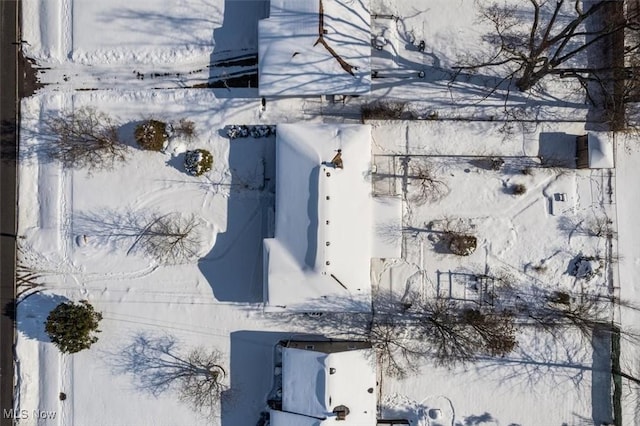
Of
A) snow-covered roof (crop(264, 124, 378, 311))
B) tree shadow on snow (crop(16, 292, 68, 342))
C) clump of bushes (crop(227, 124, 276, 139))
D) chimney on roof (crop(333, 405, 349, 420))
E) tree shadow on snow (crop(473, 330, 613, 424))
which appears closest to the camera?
chimney on roof (crop(333, 405, 349, 420))

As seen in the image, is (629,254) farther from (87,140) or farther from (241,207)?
(87,140)

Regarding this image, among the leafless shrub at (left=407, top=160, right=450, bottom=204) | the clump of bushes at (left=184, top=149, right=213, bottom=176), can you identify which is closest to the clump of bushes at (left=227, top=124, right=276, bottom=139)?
the clump of bushes at (left=184, top=149, right=213, bottom=176)

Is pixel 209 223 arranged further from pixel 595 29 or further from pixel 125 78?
pixel 595 29

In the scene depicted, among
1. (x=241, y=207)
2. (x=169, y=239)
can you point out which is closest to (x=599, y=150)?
(x=241, y=207)

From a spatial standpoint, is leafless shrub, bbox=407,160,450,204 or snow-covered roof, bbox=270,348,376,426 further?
leafless shrub, bbox=407,160,450,204

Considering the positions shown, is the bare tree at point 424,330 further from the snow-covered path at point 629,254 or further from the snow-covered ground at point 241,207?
the snow-covered path at point 629,254

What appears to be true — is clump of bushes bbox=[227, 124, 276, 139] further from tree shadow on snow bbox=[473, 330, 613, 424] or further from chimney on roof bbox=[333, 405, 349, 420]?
tree shadow on snow bbox=[473, 330, 613, 424]
